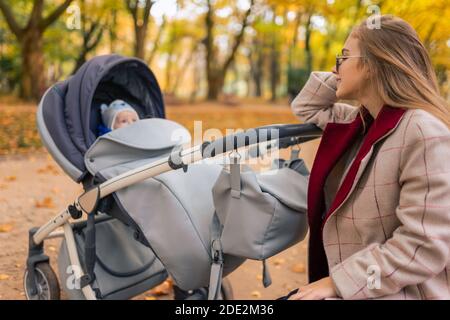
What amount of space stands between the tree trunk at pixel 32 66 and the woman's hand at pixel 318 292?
40.1ft

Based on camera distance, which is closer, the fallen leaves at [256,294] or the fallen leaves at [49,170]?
the fallen leaves at [256,294]

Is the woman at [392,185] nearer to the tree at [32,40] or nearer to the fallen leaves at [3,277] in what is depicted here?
the fallen leaves at [3,277]

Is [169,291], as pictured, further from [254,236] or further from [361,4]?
[361,4]

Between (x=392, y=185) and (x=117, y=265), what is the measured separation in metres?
2.03

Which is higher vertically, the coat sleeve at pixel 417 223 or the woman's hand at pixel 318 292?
the coat sleeve at pixel 417 223

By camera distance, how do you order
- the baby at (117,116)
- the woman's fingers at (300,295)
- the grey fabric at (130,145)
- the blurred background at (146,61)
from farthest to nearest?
the blurred background at (146,61) → the baby at (117,116) → the grey fabric at (130,145) → the woman's fingers at (300,295)

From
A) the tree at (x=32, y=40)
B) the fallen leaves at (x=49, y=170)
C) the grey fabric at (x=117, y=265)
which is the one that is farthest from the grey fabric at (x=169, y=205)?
the tree at (x=32, y=40)

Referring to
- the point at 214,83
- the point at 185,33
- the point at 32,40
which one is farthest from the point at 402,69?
the point at 185,33

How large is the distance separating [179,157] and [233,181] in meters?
0.28

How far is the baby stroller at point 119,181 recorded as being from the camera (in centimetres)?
226

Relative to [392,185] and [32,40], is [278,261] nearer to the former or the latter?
[392,185]

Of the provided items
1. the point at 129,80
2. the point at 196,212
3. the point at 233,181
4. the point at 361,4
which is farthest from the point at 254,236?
the point at 361,4

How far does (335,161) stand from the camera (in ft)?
5.89

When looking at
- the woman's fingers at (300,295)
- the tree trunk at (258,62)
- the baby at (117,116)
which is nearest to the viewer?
the woman's fingers at (300,295)
